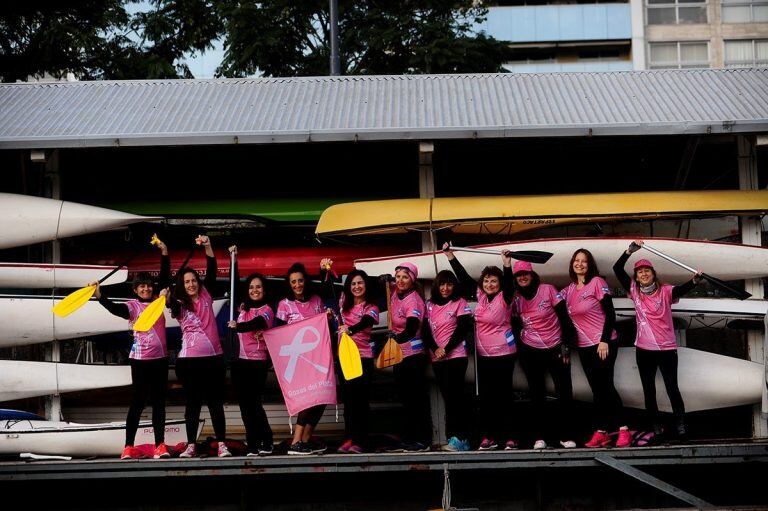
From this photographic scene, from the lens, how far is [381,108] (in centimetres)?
1005

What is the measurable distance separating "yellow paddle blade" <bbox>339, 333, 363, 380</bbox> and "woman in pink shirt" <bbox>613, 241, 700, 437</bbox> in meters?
2.35

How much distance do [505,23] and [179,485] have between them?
25023mm

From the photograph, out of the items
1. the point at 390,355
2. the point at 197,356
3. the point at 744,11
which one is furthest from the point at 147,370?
the point at 744,11

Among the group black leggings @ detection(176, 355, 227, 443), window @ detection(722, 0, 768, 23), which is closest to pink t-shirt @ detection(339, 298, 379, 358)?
black leggings @ detection(176, 355, 227, 443)

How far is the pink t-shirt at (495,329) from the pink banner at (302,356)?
1.28m


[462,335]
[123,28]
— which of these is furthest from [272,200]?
[123,28]

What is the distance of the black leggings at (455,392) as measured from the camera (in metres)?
8.24

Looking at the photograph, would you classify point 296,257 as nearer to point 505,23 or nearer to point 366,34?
point 366,34

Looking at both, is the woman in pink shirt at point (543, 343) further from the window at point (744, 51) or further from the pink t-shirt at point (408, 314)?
the window at point (744, 51)

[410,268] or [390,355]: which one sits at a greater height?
[410,268]

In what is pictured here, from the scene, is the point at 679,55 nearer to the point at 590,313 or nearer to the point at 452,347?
the point at 590,313

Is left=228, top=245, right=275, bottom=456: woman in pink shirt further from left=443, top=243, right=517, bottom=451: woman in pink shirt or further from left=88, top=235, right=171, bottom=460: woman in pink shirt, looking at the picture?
left=443, top=243, right=517, bottom=451: woman in pink shirt

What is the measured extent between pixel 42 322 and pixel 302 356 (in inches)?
105

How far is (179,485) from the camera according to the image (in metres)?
8.05
